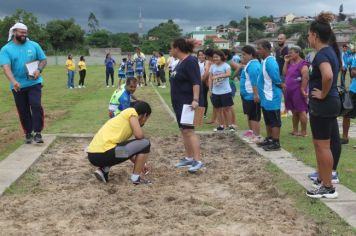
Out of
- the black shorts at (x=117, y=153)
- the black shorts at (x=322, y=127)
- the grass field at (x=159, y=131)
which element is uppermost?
the black shorts at (x=322, y=127)

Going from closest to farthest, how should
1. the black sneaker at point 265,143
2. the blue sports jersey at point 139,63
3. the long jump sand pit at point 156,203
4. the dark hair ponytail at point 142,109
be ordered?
the long jump sand pit at point 156,203
the dark hair ponytail at point 142,109
the black sneaker at point 265,143
the blue sports jersey at point 139,63

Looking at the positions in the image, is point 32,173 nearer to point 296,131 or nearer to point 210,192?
point 210,192

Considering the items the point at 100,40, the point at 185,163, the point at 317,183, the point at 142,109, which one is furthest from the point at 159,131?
the point at 100,40

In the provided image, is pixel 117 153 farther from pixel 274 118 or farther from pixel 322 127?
pixel 274 118

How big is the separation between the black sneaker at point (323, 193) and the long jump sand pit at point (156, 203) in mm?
301

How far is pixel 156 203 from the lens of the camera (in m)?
5.42

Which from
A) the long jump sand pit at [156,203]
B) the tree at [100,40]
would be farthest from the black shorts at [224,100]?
the tree at [100,40]

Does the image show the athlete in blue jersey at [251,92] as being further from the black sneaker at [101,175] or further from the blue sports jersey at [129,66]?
the blue sports jersey at [129,66]

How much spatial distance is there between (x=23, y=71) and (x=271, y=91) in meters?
4.10

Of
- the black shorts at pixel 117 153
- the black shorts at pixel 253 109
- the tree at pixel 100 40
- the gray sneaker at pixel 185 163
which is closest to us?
the black shorts at pixel 117 153

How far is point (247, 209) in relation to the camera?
16.9ft

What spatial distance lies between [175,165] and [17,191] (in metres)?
2.35

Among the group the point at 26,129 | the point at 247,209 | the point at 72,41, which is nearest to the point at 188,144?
the point at 247,209

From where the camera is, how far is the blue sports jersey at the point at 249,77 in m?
8.73
